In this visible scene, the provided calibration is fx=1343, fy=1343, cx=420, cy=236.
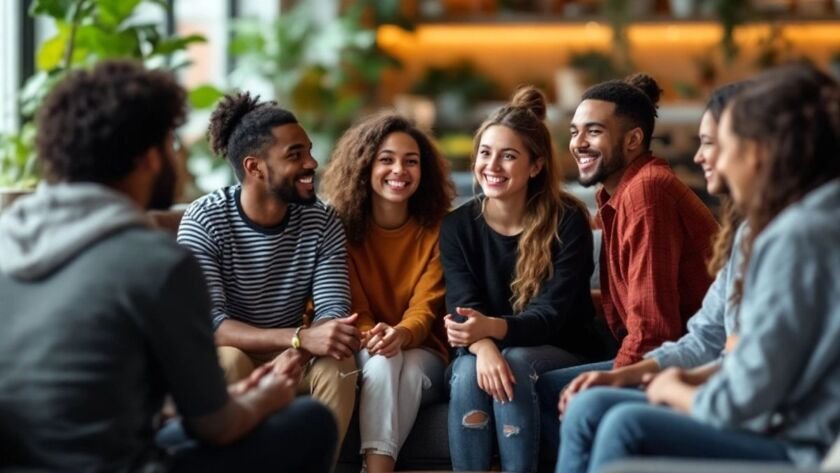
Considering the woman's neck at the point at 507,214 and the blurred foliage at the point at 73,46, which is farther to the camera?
the blurred foliage at the point at 73,46

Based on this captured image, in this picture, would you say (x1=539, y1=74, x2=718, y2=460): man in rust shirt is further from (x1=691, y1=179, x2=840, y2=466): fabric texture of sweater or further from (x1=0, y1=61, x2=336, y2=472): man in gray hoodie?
(x1=0, y1=61, x2=336, y2=472): man in gray hoodie

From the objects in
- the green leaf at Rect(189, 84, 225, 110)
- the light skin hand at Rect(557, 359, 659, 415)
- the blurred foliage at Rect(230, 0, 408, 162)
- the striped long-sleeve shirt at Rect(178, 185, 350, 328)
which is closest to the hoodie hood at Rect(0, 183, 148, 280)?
the light skin hand at Rect(557, 359, 659, 415)

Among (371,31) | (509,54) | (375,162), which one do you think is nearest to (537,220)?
(375,162)

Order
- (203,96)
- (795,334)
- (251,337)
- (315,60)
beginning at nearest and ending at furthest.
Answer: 1. (795,334)
2. (251,337)
3. (203,96)
4. (315,60)

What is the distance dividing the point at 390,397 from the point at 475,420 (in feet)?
0.69

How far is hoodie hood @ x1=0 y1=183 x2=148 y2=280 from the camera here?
2.16 metres

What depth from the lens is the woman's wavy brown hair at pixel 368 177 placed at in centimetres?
355

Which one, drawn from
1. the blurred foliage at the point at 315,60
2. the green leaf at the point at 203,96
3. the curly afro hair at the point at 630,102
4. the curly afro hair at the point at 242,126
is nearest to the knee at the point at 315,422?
the curly afro hair at the point at 242,126

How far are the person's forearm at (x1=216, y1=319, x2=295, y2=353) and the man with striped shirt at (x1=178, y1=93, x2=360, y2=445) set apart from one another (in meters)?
0.03

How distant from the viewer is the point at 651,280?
10.2 ft

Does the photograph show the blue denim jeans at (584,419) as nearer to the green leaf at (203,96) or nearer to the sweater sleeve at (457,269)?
the sweater sleeve at (457,269)

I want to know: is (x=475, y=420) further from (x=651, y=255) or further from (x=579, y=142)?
(x=579, y=142)

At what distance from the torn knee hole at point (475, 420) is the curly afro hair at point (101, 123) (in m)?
1.19

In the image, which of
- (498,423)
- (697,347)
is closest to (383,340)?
(498,423)
